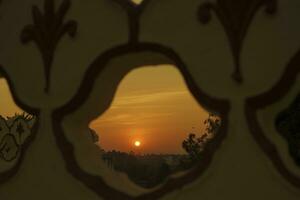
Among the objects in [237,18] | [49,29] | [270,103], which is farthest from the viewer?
[49,29]

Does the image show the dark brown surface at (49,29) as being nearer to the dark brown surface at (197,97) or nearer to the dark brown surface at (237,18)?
the dark brown surface at (197,97)

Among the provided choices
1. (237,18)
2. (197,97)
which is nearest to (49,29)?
(197,97)

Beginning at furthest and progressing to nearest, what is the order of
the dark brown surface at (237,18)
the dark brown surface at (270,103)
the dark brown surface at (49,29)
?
the dark brown surface at (49,29), the dark brown surface at (237,18), the dark brown surface at (270,103)

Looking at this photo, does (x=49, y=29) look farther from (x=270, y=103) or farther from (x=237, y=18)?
(x=270, y=103)

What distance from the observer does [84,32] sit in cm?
385

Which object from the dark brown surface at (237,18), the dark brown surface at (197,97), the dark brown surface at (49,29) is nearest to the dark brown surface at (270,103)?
the dark brown surface at (197,97)

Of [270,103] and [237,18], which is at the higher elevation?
[237,18]

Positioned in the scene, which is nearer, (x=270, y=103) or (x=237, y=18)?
(x=270, y=103)

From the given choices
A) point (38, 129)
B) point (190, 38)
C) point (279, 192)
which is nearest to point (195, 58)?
point (190, 38)

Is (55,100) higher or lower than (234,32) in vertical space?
lower

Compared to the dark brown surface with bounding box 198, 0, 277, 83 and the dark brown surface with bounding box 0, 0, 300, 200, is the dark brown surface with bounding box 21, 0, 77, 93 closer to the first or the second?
the dark brown surface with bounding box 0, 0, 300, 200

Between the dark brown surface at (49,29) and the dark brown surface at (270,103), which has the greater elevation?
the dark brown surface at (49,29)

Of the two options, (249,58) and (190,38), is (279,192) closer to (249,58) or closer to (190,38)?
(249,58)

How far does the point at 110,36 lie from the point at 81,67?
27 cm
